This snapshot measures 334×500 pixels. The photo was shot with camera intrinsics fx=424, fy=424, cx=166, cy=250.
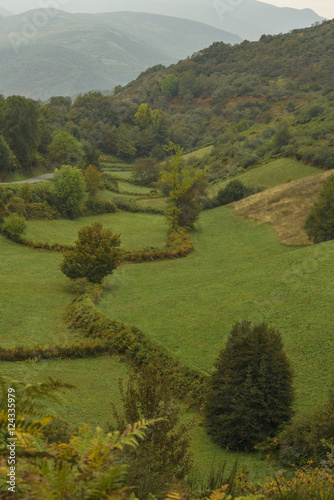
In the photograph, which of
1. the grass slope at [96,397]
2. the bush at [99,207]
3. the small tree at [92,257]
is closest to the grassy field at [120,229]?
the bush at [99,207]

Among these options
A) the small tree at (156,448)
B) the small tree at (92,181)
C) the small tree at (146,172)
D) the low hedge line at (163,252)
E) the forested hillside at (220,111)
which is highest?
the forested hillside at (220,111)

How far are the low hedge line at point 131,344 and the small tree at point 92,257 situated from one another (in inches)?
94.7

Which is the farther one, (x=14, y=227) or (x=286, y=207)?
(x=286, y=207)

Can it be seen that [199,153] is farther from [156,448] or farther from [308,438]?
[156,448]

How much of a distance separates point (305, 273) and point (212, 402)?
36.5ft

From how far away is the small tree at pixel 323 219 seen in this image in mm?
26247

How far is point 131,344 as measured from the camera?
16.6m

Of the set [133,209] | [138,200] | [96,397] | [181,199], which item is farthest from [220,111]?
[96,397]

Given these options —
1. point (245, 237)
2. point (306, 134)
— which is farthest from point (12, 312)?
point (306, 134)

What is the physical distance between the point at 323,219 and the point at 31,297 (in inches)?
710

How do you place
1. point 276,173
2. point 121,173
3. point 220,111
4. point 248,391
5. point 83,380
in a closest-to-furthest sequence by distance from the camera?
point 248,391
point 83,380
point 276,173
point 121,173
point 220,111

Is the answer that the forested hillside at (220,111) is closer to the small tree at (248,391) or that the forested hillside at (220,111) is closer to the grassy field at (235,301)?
the grassy field at (235,301)

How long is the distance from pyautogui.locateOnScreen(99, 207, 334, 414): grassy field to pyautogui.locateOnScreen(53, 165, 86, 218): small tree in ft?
54.1

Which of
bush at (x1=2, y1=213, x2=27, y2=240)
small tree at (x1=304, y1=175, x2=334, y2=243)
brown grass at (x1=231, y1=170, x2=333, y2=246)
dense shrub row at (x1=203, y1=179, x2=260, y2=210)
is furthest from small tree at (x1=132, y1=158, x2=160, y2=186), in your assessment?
small tree at (x1=304, y1=175, x2=334, y2=243)
